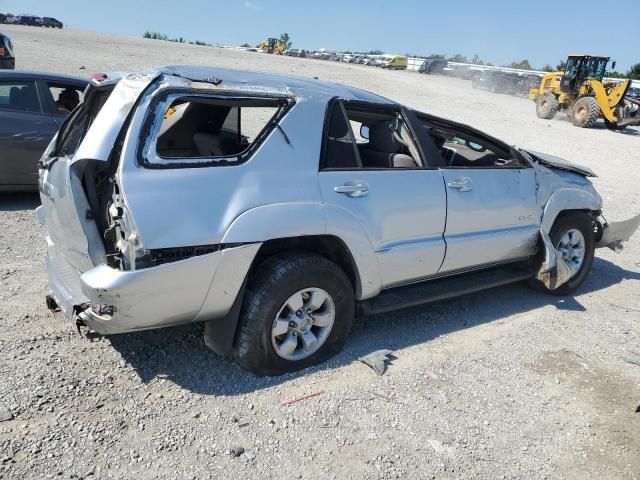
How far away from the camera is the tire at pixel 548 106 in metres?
22.2

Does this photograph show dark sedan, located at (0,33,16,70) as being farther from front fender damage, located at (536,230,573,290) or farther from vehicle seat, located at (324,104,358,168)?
front fender damage, located at (536,230,573,290)

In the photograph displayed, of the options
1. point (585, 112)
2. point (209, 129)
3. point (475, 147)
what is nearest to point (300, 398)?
point (209, 129)

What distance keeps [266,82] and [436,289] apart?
199 centimetres

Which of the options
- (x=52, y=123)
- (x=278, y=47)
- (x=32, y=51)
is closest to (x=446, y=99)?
(x=32, y=51)

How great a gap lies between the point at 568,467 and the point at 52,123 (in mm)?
6336

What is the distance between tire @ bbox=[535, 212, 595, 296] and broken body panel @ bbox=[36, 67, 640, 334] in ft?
7.60

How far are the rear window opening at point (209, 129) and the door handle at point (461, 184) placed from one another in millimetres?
1444

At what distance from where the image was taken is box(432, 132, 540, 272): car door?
4.24 meters

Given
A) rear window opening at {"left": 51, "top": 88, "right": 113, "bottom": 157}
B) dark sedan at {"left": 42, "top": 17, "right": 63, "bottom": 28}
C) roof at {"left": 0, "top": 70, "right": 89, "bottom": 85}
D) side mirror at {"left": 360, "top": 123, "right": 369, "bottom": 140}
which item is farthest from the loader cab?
dark sedan at {"left": 42, "top": 17, "right": 63, "bottom": 28}

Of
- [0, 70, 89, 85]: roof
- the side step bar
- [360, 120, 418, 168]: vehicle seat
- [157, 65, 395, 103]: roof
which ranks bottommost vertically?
the side step bar

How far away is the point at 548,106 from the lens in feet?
73.2

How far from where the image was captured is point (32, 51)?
25.4m

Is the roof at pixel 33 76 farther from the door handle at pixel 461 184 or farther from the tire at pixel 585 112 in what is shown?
the tire at pixel 585 112

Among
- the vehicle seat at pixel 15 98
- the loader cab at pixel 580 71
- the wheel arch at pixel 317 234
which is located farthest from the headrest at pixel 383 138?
the loader cab at pixel 580 71
